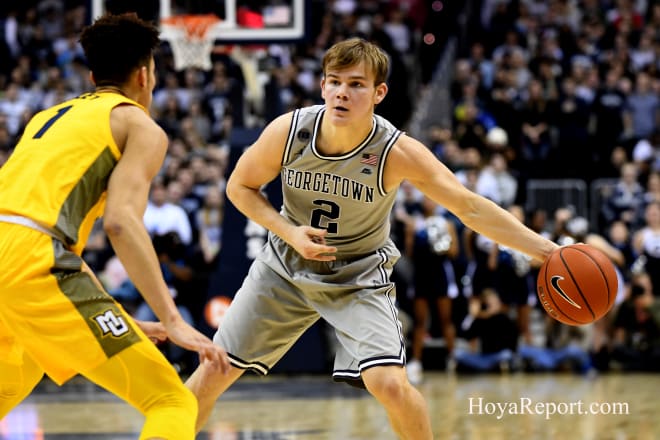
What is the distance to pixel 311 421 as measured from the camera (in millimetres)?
7895

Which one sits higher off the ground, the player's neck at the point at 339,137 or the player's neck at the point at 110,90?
the player's neck at the point at 110,90

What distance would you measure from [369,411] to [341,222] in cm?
375

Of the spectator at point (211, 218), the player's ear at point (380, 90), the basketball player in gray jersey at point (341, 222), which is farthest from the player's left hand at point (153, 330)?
the spectator at point (211, 218)

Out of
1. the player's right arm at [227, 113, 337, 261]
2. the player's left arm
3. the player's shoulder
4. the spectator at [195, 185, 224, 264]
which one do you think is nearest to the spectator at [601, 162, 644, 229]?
the spectator at [195, 185, 224, 264]

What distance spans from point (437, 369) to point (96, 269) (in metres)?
3.89

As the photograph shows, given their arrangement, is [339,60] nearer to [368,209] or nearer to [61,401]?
[368,209]

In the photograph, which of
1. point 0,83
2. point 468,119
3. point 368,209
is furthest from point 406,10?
point 368,209

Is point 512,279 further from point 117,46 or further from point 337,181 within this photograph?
point 117,46

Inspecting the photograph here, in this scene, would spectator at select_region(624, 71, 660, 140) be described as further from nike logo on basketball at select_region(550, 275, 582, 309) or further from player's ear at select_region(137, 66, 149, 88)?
player's ear at select_region(137, 66, 149, 88)

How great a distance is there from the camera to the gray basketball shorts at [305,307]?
16.1 ft

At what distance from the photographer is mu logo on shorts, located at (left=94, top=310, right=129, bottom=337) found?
11.8ft

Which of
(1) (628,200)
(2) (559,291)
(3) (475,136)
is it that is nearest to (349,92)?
(2) (559,291)

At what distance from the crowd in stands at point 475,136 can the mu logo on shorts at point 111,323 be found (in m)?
7.26

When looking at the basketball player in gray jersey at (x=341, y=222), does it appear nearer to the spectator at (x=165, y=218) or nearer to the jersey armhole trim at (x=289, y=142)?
the jersey armhole trim at (x=289, y=142)
